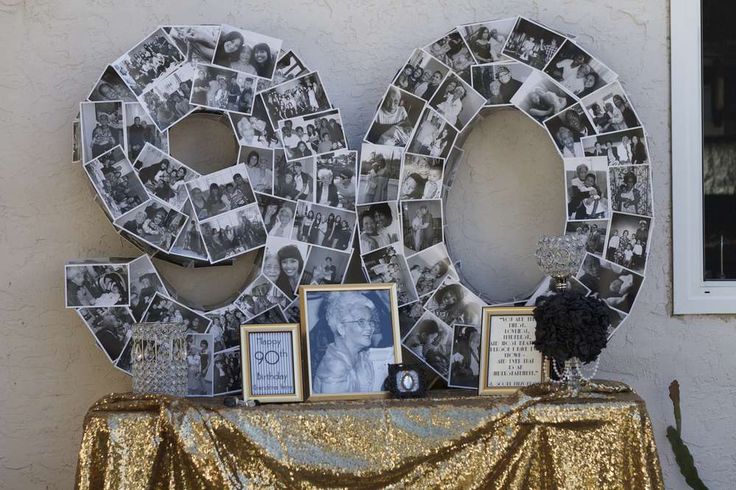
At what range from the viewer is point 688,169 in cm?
336

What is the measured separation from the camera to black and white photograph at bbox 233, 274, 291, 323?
320 centimetres

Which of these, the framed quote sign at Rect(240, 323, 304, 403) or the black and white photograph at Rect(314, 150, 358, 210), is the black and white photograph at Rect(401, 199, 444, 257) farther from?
the framed quote sign at Rect(240, 323, 304, 403)

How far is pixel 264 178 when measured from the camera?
127 inches

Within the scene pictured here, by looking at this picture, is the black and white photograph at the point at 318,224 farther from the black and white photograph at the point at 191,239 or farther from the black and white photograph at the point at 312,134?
the black and white photograph at the point at 191,239

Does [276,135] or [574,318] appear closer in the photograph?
[574,318]

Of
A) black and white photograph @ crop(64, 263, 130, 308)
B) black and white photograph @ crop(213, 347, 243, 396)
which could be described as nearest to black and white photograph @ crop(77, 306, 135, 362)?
black and white photograph @ crop(64, 263, 130, 308)

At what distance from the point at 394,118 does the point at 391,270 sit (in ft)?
1.55

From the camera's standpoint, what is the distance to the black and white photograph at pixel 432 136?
3230 millimetres

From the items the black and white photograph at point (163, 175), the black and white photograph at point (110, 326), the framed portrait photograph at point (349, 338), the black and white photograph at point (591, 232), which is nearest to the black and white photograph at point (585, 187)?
the black and white photograph at point (591, 232)

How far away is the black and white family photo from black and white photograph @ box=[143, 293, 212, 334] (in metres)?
0.35

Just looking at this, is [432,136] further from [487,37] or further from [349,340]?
[349,340]

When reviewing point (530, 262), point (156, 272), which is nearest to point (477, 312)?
point (530, 262)

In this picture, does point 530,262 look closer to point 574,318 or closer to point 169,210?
point 574,318

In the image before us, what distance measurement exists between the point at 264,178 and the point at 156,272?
438 mm
